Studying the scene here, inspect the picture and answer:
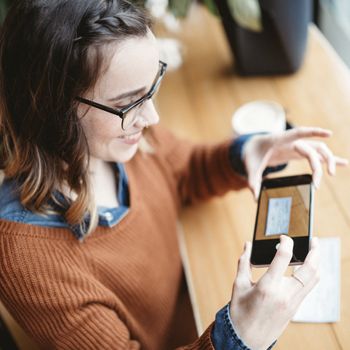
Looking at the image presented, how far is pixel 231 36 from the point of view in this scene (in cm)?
130

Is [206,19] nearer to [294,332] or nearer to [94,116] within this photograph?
[94,116]

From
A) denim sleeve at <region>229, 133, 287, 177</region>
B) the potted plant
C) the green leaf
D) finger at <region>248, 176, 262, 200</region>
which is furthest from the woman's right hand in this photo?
the green leaf

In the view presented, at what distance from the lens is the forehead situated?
2.27 feet

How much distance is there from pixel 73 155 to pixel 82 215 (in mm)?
103

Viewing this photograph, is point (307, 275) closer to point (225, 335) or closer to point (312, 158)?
A: point (225, 335)

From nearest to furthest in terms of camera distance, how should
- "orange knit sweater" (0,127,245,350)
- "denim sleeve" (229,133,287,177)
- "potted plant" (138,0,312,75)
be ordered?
"orange knit sweater" (0,127,245,350)
"denim sleeve" (229,133,287,177)
"potted plant" (138,0,312,75)

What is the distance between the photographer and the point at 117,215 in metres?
0.88

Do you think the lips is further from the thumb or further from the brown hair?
the thumb

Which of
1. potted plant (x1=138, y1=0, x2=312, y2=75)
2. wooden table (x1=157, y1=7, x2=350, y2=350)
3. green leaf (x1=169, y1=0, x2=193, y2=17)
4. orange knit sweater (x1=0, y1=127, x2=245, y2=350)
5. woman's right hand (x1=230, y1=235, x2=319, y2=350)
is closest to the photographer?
woman's right hand (x1=230, y1=235, x2=319, y2=350)

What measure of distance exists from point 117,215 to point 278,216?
287 mm

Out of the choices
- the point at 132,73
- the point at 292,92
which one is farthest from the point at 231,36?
the point at 132,73

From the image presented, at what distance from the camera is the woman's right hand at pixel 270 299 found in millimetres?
640

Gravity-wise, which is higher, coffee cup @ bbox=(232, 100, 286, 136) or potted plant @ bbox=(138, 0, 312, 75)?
potted plant @ bbox=(138, 0, 312, 75)

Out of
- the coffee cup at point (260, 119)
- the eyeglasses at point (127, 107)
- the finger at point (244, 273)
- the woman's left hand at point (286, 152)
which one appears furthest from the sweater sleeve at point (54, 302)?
the coffee cup at point (260, 119)
